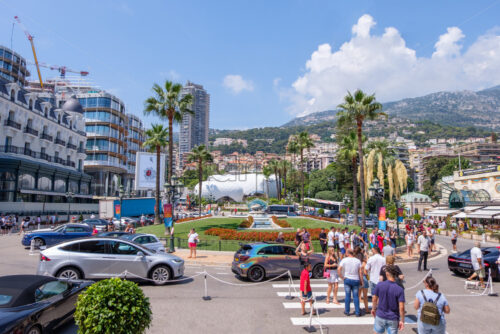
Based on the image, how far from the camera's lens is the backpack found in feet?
16.5

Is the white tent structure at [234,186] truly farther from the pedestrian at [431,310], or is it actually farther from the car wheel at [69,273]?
the pedestrian at [431,310]

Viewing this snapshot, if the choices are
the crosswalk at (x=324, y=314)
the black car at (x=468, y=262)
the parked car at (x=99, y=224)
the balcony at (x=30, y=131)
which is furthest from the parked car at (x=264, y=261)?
the balcony at (x=30, y=131)

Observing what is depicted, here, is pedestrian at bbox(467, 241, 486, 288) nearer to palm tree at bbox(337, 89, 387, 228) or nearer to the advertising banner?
palm tree at bbox(337, 89, 387, 228)

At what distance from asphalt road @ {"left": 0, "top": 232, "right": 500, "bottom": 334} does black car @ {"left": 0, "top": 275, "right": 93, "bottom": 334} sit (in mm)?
654

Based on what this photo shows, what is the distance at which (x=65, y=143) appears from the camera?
5588cm

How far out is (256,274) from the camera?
12391 millimetres

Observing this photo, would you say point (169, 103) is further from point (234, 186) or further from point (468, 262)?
point (234, 186)

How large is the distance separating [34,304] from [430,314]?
7.05m

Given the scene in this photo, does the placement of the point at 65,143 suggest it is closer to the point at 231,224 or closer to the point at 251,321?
the point at 231,224

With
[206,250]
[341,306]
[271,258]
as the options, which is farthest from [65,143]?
[341,306]

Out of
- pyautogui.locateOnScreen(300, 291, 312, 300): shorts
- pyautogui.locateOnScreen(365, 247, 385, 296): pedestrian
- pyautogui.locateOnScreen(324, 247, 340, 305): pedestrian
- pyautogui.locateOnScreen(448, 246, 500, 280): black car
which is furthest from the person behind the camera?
pyautogui.locateOnScreen(448, 246, 500, 280): black car

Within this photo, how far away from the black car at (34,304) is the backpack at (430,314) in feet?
22.1

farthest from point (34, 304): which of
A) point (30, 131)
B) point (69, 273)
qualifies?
point (30, 131)

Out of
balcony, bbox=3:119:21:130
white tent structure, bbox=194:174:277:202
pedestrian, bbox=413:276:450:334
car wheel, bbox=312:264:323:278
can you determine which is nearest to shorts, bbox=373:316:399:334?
pedestrian, bbox=413:276:450:334
